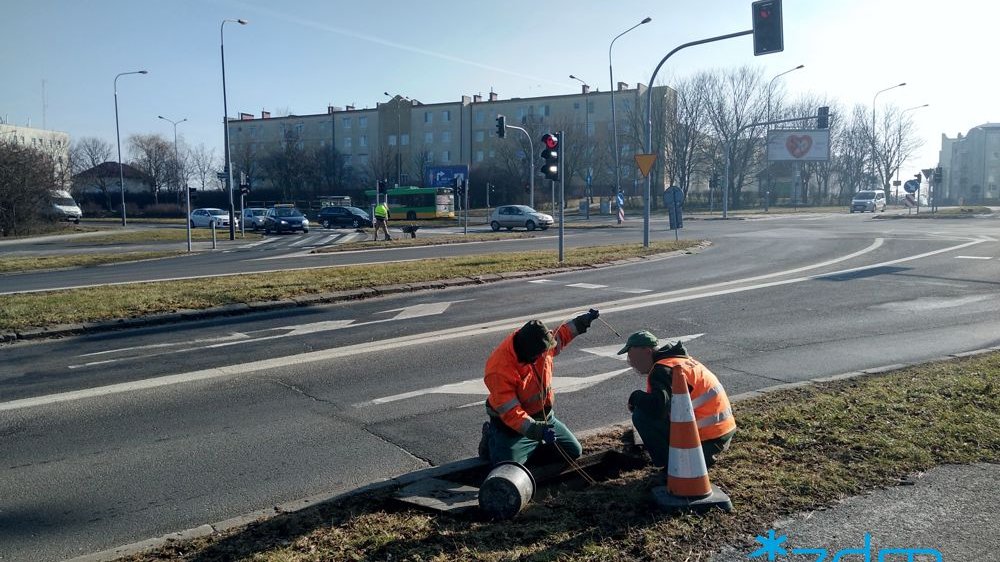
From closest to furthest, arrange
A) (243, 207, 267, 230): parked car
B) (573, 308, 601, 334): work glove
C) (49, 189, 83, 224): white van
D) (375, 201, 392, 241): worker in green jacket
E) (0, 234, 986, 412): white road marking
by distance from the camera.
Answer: (573, 308, 601, 334): work glove, (0, 234, 986, 412): white road marking, (375, 201, 392, 241): worker in green jacket, (49, 189, 83, 224): white van, (243, 207, 267, 230): parked car

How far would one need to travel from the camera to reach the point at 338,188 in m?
92.1

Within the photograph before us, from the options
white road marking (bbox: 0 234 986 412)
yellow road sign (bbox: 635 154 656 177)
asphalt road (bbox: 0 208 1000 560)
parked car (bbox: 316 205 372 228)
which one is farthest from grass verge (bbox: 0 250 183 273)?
parked car (bbox: 316 205 372 228)

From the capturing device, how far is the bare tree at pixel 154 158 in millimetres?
89425

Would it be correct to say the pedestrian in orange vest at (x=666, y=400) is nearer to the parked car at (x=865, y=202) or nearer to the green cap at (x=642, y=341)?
the green cap at (x=642, y=341)

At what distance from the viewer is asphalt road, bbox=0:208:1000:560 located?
5.12 metres

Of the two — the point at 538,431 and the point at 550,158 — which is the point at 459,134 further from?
the point at 538,431

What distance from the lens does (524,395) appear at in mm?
5043

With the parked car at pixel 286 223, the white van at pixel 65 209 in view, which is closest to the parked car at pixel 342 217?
the parked car at pixel 286 223

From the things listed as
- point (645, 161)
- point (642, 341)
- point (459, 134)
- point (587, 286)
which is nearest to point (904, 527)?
point (642, 341)

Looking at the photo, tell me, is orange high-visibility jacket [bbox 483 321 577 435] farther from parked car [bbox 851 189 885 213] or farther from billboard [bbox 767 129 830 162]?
billboard [bbox 767 129 830 162]

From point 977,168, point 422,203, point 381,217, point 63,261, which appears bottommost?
point 63,261

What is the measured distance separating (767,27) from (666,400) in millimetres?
16007

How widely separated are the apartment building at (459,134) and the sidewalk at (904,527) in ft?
237

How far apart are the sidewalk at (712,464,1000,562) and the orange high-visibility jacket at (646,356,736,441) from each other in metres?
0.69
